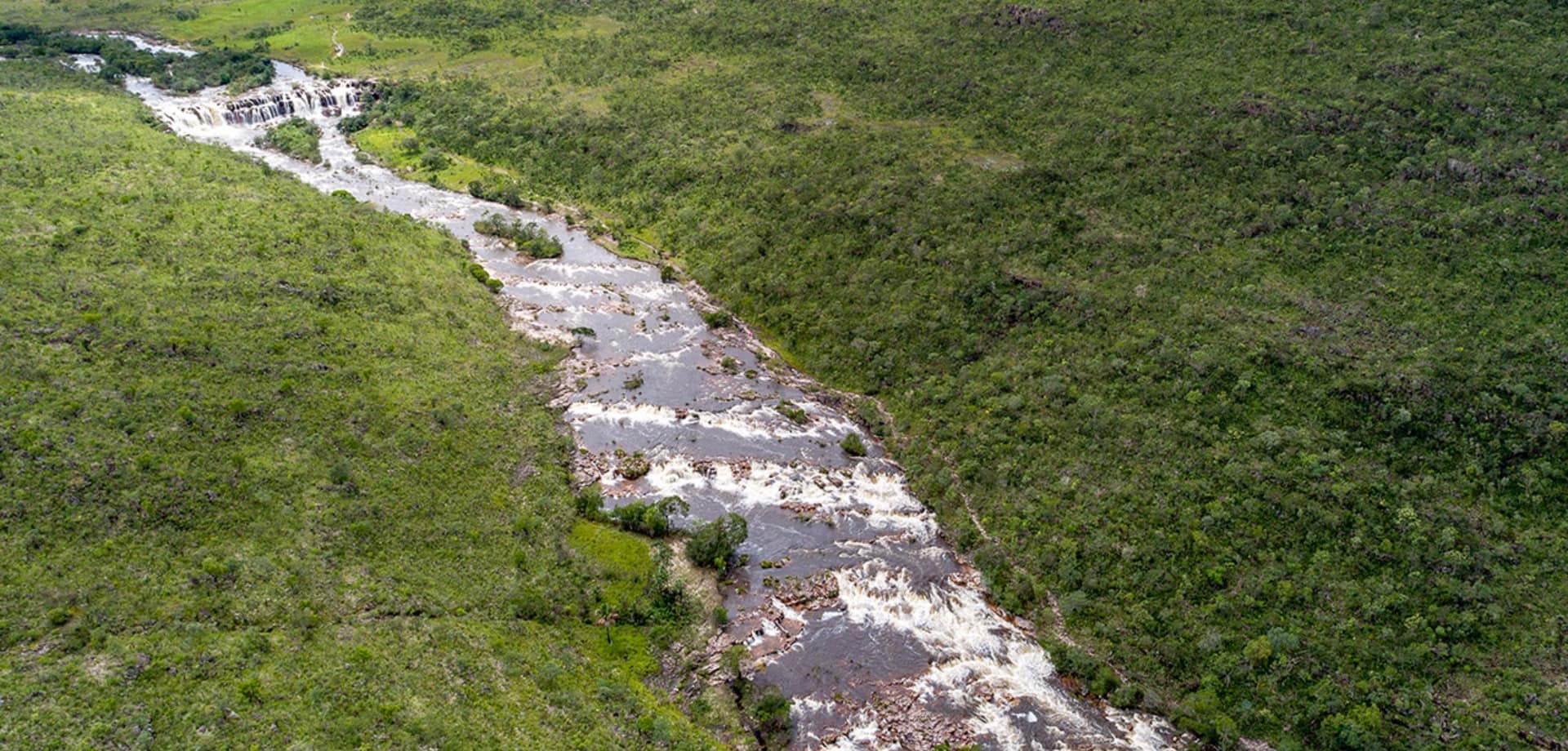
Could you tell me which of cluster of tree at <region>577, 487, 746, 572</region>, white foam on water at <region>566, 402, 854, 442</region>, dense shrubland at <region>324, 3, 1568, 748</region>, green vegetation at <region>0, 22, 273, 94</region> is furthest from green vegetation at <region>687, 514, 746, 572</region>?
green vegetation at <region>0, 22, 273, 94</region>

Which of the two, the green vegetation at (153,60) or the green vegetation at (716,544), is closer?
the green vegetation at (716,544)

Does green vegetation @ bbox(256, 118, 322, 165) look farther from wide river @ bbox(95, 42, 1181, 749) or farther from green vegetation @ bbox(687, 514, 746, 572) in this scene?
green vegetation @ bbox(687, 514, 746, 572)

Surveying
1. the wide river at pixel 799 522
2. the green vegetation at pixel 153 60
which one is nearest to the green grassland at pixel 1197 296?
the wide river at pixel 799 522

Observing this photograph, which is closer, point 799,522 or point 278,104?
point 799,522

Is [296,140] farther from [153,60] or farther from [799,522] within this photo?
[799,522]

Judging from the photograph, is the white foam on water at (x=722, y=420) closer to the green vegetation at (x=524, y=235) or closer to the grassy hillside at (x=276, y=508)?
the grassy hillside at (x=276, y=508)

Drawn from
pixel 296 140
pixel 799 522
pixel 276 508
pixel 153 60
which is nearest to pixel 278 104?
pixel 296 140

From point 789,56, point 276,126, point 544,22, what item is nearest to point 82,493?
point 276,126
